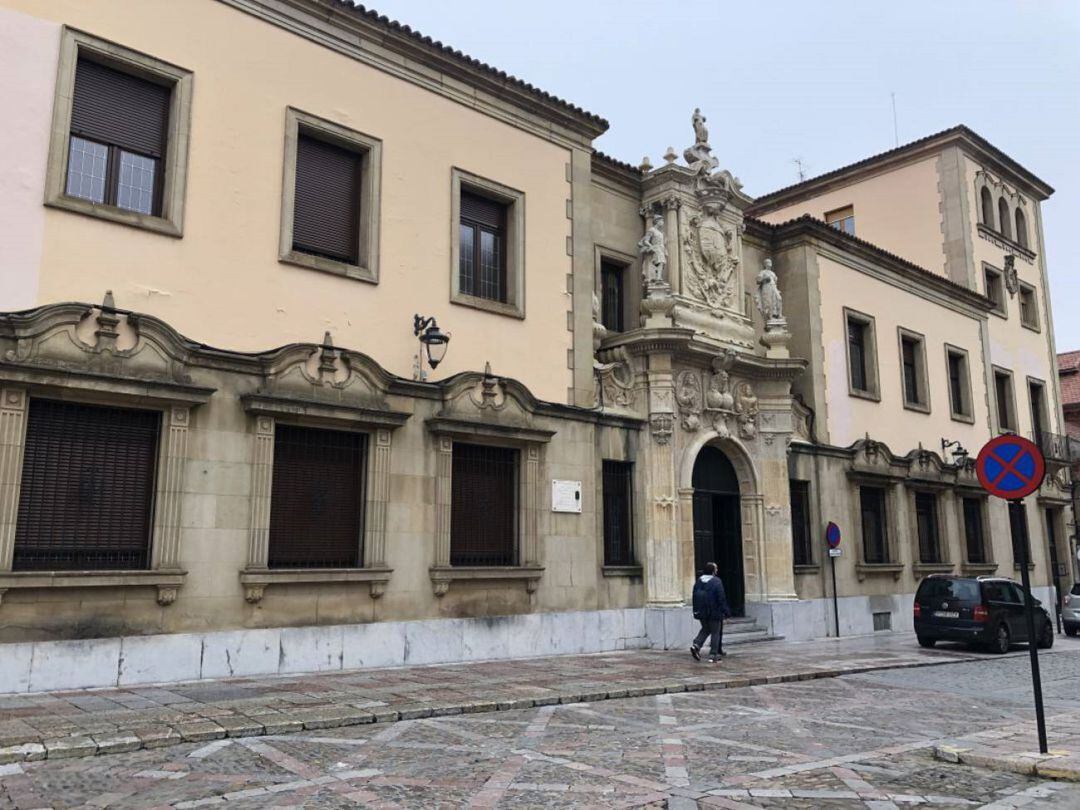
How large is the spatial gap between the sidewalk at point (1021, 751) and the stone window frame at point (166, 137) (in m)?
10.6

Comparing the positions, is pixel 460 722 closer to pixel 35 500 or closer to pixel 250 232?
pixel 35 500

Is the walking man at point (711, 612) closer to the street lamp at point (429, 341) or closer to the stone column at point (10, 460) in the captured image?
the street lamp at point (429, 341)

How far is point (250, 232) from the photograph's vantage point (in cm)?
1257

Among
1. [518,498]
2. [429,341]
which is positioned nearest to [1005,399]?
[518,498]

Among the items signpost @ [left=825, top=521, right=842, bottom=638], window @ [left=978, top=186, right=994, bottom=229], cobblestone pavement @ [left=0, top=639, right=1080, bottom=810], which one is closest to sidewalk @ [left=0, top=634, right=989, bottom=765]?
cobblestone pavement @ [left=0, top=639, right=1080, bottom=810]

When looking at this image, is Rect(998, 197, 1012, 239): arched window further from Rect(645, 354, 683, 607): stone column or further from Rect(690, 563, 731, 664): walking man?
Rect(690, 563, 731, 664): walking man

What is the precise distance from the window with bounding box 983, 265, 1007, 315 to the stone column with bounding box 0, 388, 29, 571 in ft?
94.2

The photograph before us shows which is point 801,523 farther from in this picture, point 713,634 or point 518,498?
point 518,498

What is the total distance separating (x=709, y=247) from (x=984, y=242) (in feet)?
51.0

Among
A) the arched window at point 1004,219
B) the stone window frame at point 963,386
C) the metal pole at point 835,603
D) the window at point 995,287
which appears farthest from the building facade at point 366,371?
the arched window at point 1004,219

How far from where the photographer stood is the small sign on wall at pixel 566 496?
15492 millimetres

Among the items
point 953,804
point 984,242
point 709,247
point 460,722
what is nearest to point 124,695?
point 460,722

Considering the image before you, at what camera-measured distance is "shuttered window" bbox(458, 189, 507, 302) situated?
1552 centimetres

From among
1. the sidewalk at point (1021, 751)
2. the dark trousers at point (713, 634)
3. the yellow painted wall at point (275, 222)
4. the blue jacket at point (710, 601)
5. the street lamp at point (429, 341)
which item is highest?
the yellow painted wall at point (275, 222)
